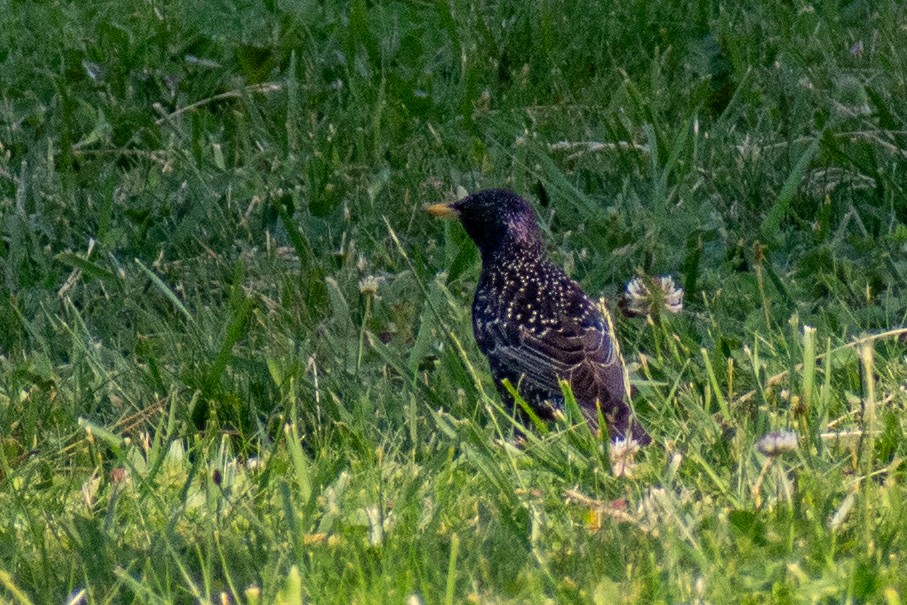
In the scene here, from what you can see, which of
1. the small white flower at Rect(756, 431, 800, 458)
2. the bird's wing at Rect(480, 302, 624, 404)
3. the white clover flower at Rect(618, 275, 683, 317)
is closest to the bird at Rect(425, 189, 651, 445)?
the bird's wing at Rect(480, 302, 624, 404)

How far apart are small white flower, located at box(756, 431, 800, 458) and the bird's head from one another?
5.95 ft

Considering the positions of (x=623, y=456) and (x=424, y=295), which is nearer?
(x=623, y=456)

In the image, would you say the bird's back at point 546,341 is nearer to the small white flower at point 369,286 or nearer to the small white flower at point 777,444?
the small white flower at point 369,286

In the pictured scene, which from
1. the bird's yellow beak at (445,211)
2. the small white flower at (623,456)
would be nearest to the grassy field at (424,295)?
the small white flower at (623,456)

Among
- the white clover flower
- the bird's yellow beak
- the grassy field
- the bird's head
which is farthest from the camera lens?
the bird's yellow beak

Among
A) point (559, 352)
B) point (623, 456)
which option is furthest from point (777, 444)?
point (559, 352)

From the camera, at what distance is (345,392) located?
413cm

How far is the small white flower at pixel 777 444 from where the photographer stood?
3.02m

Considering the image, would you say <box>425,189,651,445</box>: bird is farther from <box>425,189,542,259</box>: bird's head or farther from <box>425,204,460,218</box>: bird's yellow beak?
<box>425,204,460,218</box>: bird's yellow beak

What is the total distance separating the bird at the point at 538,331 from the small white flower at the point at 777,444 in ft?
2.76

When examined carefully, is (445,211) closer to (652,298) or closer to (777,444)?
(652,298)

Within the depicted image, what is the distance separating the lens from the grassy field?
297 cm

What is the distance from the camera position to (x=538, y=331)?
4438mm

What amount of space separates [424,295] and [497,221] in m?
0.70
